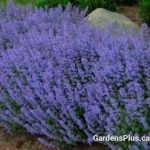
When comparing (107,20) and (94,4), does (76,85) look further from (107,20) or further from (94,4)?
(94,4)

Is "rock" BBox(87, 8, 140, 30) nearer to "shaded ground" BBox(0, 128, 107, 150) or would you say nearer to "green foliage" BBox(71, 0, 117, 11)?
"green foliage" BBox(71, 0, 117, 11)

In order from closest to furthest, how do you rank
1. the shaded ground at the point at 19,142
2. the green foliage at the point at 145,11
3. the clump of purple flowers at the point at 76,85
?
the clump of purple flowers at the point at 76,85 → the shaded ground at the point at 19,142 → the green foliage at the point at 145,11

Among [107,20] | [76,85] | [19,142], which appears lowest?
[19,142]

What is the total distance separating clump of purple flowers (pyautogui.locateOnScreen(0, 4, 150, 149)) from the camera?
2947 mm

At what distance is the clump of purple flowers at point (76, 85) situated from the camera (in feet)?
9.67

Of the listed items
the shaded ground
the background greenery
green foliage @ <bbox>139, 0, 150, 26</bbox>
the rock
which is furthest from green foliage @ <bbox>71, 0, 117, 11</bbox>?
the shaded ground

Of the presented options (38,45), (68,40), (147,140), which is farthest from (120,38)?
(147,140)

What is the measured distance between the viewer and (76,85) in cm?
327

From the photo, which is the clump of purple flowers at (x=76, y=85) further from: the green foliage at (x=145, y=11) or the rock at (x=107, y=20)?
the green foliage at (x=145, y=11)

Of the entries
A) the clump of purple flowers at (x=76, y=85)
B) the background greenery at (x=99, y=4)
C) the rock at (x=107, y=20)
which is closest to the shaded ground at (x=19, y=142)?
the clump of purple flowers at (x=76, y=85)

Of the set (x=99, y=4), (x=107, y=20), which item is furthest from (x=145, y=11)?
(x=107, y=20)

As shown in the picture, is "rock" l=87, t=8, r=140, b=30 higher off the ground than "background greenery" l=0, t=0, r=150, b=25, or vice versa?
"rock" l=87, t=8, r=140, b=30

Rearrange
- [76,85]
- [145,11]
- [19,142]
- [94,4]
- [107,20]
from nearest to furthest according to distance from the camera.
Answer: [76,85] < [19,142] < [107,20] < [145,11] < [94,4]

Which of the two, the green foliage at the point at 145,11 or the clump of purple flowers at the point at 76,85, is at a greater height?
the clump of purple flowers at the point at 76,85
